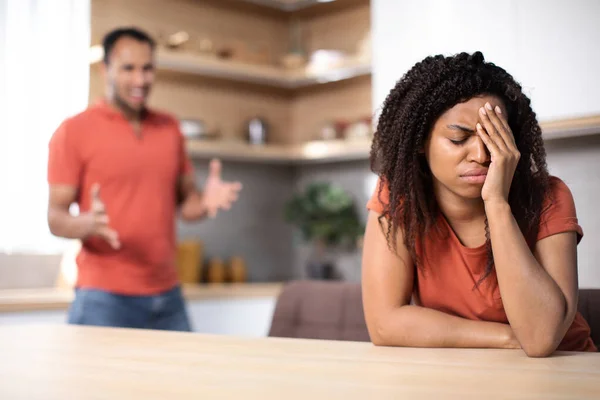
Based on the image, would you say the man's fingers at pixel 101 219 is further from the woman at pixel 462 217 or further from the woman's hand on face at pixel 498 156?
the woman's hand on face at pixel 498 156

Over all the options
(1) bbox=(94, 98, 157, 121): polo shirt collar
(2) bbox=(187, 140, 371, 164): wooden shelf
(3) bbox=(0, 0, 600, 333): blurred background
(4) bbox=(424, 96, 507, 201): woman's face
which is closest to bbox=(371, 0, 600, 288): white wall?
(3) bbox=(0, 0, 600, 333): blurred background

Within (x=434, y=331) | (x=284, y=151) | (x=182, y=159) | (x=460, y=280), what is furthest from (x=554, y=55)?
(x=284, y=151)

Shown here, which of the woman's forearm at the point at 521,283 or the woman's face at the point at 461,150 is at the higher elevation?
the woman's face at the point at 461,150

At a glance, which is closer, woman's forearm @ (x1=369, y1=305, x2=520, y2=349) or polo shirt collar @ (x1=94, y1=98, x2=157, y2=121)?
woman's forearm @ (x1=369, y1=305, x2=520, y2=349)

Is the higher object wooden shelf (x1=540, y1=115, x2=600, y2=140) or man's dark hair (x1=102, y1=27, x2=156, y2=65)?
man's dark hair (x1=102, y1=27, x2=156, y2=65)

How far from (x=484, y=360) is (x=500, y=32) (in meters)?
1.26

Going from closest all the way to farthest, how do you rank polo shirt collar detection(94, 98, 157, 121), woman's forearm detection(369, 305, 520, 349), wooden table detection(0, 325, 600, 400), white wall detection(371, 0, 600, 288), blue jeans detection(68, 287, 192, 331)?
wooden table detection(0, 325, 600, 400) < woman's forearm detection(369, 305, 520, 349) < white wall detection(371, 0, 600, 288) < blue jeans detection(68, 287, 192, 331) < polo shirt collar detection(94, 98, 157, 121)

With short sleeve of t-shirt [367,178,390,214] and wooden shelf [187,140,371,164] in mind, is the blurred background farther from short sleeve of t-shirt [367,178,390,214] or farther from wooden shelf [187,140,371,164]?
short sleeve of t-shirt [367,178,390,214]

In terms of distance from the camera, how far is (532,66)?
2156mm

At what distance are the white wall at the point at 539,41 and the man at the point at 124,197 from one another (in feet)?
2.83

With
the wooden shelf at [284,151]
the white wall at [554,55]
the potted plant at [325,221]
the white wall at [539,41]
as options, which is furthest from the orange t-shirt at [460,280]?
the potted plant at [325,221]

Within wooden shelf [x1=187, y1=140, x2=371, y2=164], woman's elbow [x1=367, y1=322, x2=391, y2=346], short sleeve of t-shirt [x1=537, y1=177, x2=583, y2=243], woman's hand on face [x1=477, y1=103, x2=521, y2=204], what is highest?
wooden shelf [x1=187, y1=140, x2=371, y2=164]

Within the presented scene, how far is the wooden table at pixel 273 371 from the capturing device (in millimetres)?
900

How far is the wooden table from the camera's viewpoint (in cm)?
90
